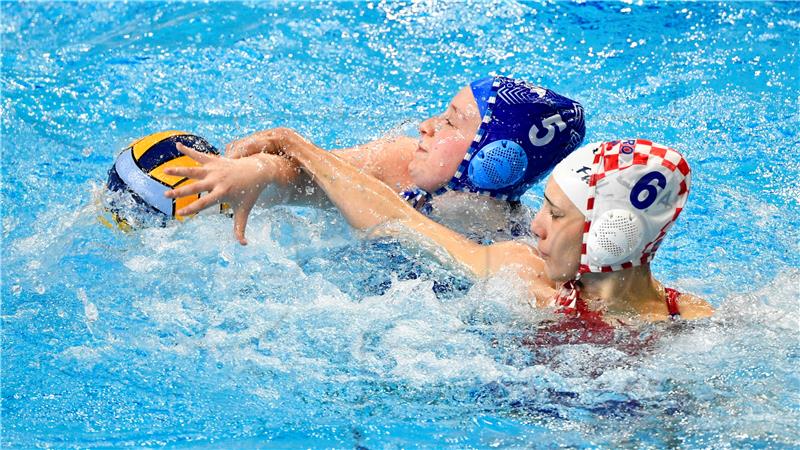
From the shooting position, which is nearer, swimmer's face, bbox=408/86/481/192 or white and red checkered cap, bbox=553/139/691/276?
white and red checkered cap, bbox=553/139/691/276

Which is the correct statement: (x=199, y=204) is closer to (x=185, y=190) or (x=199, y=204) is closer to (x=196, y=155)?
(x=185, y=190)

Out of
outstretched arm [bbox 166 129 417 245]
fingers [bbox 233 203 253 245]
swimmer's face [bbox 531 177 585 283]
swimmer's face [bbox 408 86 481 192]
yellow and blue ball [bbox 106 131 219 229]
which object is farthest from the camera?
swimmer's face [bbox 408 86 481 192]

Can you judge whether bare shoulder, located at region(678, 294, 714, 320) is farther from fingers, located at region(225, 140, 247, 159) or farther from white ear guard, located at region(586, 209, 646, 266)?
fingers, located at region(225, 140, 247, 159)

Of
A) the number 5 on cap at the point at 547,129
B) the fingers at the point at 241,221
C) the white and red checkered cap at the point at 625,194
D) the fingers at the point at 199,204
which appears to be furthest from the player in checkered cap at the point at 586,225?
the number 5 on cap at the point at 547,129

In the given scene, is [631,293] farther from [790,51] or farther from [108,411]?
[790,51]

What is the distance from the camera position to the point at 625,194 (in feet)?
10.7

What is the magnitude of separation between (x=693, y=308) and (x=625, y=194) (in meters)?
0.60

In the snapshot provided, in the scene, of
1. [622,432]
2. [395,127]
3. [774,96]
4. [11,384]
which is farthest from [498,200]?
[774,96]

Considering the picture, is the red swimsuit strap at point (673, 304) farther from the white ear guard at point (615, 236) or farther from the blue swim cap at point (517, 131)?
the blue swim cap at point (517, 131)

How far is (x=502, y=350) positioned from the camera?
3.65 metres

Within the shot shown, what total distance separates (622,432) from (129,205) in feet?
6.55

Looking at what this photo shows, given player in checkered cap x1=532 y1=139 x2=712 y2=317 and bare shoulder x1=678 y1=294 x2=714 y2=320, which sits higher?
player in checkered cap x1=532 y1=139 x2=712 y2=317

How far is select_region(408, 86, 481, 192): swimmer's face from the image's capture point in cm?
407

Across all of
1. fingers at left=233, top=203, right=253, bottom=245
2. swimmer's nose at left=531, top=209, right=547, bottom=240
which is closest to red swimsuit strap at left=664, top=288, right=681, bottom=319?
swimmer's nose at left=531, top=209, right=547, bottom=240
